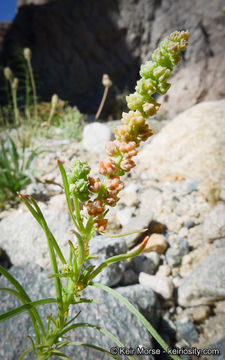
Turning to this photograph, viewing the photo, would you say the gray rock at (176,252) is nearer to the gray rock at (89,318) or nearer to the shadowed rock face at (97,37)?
the gray rock at (89,318)

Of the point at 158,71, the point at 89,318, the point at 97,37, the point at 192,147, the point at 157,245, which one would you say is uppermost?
the point at 97,37

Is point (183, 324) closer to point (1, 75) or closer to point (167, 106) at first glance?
point (167, 106)

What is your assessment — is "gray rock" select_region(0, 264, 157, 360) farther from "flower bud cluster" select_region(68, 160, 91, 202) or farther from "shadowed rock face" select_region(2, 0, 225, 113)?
"shadowed rock face" select_region(2, 0, 225, 113)

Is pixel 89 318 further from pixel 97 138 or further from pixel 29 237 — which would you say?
pixel 97 138

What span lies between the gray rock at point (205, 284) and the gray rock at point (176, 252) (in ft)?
0.59

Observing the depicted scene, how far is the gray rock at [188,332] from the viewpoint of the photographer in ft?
4.54

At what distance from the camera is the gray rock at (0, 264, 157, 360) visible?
3.72ft

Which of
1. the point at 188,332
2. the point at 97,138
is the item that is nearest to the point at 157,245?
the point at 188,332

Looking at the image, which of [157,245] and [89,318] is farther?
[157,245]

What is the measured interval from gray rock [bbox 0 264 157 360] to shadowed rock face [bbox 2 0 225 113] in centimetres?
711

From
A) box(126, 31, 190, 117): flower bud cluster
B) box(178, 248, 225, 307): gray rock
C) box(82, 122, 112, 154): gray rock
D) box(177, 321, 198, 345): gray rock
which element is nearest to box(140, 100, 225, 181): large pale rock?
box(82, 122, 112, 154): gray rock

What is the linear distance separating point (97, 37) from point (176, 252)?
827 centimetres

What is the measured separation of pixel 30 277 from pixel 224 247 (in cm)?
132

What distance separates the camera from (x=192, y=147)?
284cm
